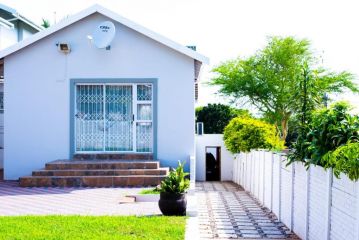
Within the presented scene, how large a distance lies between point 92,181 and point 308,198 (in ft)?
22.6

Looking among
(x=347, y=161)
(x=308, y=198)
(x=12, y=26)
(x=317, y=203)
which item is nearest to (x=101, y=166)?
(x=308, y=198)

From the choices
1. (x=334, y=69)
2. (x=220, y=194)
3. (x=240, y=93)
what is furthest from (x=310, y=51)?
(x=220, y=194)

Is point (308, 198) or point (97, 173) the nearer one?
point (308, 198)

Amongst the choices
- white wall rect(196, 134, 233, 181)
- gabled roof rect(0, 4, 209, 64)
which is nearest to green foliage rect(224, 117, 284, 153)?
white wall rect(196, 134, 233, 181)

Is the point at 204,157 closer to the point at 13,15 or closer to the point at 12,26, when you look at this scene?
the point at 12,26

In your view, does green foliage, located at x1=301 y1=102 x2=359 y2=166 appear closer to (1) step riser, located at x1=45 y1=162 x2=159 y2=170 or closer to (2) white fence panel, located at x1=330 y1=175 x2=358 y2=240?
(2) white fence panel, located at x1=330 y1=175 x2=358 y2=240

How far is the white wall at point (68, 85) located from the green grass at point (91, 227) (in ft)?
21.0

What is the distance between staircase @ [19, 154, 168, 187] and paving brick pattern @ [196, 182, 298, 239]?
1.71 meters

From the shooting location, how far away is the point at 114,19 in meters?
14.8

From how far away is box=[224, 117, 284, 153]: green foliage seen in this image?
17234 millimetres

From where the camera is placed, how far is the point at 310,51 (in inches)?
1214

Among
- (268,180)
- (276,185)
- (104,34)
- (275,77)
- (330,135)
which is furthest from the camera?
(275,77)

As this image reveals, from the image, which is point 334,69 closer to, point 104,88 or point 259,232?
point 104,88

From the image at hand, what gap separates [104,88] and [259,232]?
8013 mm
